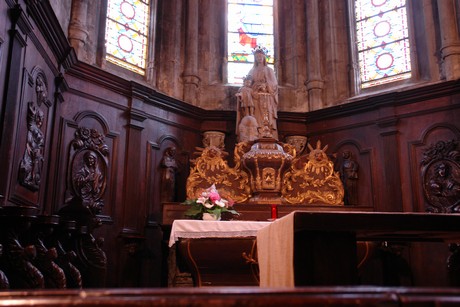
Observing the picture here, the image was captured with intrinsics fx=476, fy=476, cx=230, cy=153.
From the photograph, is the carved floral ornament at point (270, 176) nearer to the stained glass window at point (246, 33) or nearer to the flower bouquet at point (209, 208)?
the flower bouquet at point (209, 208)

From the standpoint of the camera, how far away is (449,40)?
350 inches

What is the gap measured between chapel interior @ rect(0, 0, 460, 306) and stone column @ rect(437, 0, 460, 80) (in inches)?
0.9

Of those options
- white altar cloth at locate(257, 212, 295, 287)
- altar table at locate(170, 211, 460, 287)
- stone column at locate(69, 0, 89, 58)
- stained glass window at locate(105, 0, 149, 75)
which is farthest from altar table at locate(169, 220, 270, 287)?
stained glass window at locate(105, 0, 149, 75)

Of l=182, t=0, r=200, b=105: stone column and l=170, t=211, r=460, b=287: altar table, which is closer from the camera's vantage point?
l=170, t=211, r=460, b=287: altar table

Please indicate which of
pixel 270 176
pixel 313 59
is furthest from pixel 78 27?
pixel 313 59

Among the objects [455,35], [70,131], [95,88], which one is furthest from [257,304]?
[455,35]

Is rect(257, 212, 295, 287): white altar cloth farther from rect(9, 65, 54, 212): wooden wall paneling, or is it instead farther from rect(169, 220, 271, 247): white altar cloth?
rect(9, 65, 54, 212): wooden wall paneling

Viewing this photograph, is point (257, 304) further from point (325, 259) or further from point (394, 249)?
point (394, 249)

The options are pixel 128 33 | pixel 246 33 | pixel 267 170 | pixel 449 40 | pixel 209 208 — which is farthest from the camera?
pixel 246 33

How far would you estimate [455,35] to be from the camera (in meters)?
8.90

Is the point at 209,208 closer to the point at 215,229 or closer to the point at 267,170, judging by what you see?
the point at 215,229

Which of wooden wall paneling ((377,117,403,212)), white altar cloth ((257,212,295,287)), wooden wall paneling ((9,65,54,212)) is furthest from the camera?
wooden wall paneling ((377,117,403,212))

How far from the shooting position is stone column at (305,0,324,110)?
1057cm

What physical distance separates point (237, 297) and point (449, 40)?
30.6 feet
